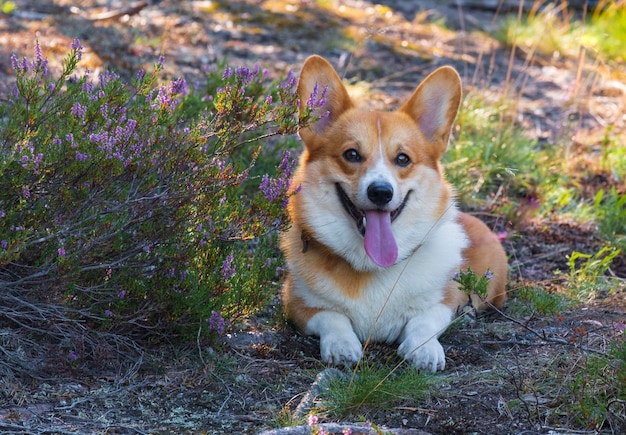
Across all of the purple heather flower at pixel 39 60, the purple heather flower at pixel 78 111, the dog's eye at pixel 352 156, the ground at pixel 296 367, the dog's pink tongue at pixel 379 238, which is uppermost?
the purple heather flower at pixel 39 60

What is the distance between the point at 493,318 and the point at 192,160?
178cm

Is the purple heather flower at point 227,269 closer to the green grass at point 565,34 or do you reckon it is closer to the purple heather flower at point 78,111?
the purple heather flower at point 78,111

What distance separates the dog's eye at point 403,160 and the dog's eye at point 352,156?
19 centimetres

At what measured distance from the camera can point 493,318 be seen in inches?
167

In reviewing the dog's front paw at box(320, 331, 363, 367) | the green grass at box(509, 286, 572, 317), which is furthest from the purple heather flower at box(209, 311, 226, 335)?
the green grass at box(509, 286, 572, 317)

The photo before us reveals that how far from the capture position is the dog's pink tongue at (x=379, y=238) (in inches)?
147

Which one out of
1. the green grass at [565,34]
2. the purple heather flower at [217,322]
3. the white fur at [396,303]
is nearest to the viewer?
the purple heather flower at [217,322]

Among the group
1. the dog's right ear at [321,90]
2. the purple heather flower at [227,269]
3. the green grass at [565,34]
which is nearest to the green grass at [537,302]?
the dog's right ear at [321,90]

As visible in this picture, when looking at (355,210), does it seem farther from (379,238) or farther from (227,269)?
(227,269)

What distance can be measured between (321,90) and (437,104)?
0.57m

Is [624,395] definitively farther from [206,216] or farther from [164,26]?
[164,26]

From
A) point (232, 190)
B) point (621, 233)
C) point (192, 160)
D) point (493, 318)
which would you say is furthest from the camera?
point (621, 233)

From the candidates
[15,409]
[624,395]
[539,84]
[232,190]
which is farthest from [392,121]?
[539,84]

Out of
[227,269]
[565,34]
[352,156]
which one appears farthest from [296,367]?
[565,34]
